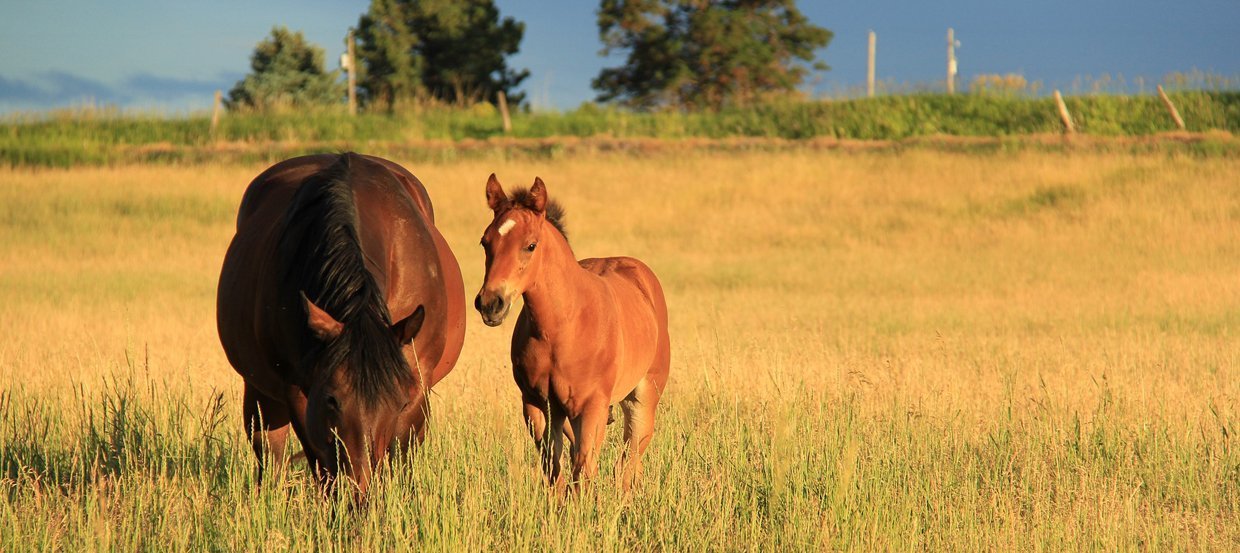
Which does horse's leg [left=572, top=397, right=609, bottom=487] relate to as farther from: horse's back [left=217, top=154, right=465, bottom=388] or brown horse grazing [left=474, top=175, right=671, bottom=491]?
horse's back [left=217, top=154, right=465, bottom=388]

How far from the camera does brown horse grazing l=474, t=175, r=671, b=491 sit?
5.04m

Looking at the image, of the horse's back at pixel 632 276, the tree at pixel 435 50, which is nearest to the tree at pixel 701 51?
the tree at pixel 435 50

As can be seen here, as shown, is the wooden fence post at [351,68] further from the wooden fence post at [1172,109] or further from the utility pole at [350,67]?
→ the wooden fence post at [1172,109]

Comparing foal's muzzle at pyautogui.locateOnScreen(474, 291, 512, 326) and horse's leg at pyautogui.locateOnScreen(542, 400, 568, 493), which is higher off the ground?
foal's muzzle at pyautogui.locateOnScreen(474, 291, 512, 326)

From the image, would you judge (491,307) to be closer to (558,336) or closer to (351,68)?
(558,336)

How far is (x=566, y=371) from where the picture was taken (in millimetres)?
5496

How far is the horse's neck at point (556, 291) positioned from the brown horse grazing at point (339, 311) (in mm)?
490

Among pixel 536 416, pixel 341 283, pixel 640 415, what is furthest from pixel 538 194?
pixel 640 415

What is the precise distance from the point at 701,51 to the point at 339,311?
4304 centimetres

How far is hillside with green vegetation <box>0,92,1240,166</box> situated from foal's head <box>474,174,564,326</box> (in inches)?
1024

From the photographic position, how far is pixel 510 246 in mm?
4934

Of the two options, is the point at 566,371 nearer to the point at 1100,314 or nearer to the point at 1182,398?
the point at 1182,398

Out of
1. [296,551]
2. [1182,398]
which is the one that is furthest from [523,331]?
[1182,398]

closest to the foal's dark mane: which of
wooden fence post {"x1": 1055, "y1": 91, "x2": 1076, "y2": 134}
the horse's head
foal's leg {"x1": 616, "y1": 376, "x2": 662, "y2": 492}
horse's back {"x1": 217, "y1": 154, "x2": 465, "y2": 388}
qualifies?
the horse's head
